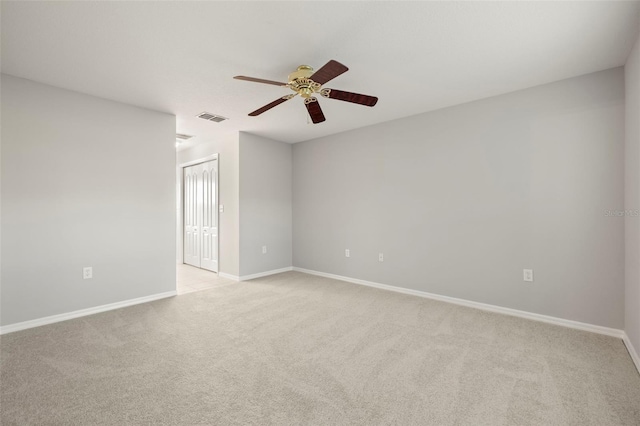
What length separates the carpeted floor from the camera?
169 cm

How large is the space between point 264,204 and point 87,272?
266 centimetres

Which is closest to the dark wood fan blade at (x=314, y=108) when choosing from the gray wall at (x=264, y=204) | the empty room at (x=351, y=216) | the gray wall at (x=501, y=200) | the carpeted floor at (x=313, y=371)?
the empty room at (x=351, y=216)

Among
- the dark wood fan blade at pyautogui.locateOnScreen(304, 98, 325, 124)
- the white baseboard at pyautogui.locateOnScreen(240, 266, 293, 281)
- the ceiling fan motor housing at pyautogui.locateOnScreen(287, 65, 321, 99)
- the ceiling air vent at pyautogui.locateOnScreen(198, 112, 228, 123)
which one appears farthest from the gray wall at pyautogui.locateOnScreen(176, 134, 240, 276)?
the ceiling fan motor housing at pyautogui.locateOnScreen(287, 65, 321, 99)

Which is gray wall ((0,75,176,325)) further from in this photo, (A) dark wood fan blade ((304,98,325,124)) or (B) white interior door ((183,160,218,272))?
(A) dark wood fan blade ((304,98,325,124))

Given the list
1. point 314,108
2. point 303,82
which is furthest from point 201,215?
point 303,82

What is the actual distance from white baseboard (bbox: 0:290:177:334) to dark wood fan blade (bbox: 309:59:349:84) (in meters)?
3.35

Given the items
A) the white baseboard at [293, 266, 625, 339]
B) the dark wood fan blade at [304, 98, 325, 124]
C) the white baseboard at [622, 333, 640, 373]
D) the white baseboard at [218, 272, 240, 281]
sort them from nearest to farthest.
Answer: the white baseboard at [622, 333, 640, 373]
the dark wood fan blade at [304, 98, 325, 124]
the white baseboard at [293, 266, 625, 339]
the white baseboard at [218, 272, 240, 281]

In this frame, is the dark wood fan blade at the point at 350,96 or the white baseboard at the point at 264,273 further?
the white baseboard at the point at 264,273

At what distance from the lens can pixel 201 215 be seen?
573 cm

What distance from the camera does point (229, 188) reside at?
16.5 ft

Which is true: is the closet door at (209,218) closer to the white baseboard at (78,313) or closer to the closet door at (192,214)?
the closet door at (192,214)

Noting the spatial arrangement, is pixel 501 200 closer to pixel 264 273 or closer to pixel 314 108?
pixel 314 108

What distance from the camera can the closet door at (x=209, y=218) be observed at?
5.32 m

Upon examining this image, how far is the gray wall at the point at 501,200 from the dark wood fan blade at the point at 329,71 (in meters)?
2.17
